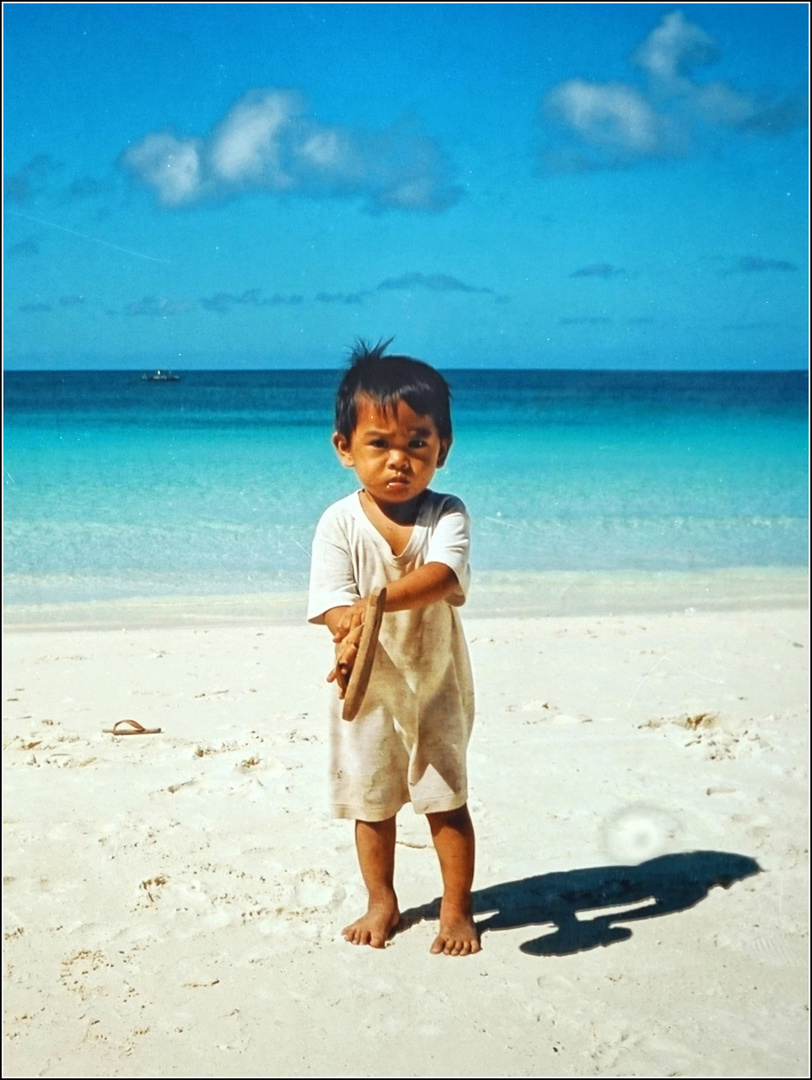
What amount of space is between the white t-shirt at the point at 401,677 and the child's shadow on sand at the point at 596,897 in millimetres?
403

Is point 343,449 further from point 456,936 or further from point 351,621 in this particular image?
point 456,936

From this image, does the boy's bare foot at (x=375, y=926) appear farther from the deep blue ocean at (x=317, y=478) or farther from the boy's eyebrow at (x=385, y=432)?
the deep blue ocean at (x=317, y=478)

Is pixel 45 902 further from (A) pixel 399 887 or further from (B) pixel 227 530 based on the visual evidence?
(B) pixel 227 530

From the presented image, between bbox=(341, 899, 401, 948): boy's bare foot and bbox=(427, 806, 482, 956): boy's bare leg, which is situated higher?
bbox=(427, 806, 482, 956): boy's bare leg

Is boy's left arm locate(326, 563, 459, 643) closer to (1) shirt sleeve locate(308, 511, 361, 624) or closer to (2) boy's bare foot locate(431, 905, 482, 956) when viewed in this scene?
(1) shirt sleeve locate(308, 511, 361, 624)

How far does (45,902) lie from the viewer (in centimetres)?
295

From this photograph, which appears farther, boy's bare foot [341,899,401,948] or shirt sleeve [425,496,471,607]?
boy's bare foot [341,899,401,948]

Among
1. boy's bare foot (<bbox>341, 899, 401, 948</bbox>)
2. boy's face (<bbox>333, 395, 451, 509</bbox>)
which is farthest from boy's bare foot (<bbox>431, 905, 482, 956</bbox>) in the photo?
boy's face (<bbox>333, 395, 451, 509</bbox>)

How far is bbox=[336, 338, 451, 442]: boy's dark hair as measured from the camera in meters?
2.60

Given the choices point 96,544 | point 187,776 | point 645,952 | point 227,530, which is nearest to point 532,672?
point 187,776

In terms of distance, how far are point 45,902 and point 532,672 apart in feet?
8.71

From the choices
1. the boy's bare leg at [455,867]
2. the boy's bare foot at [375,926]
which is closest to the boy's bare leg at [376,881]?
the boy's bare foot at [375,926]

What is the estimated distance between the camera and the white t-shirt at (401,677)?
2.64 metres

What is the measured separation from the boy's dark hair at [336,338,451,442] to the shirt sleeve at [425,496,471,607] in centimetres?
18
